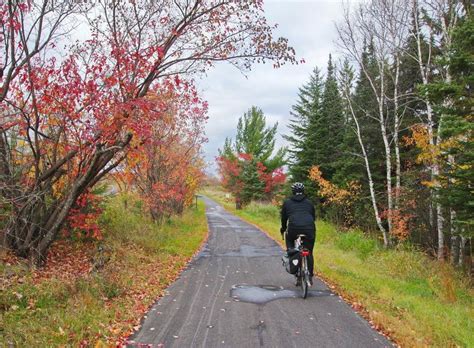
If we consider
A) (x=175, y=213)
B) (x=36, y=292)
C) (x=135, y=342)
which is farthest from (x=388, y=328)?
(x=175, y=213)

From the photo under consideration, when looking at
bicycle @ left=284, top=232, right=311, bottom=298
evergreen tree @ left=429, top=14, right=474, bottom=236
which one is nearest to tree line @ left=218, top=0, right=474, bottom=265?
evergreen tree @ left=429, top=14, right=474, bottom=236

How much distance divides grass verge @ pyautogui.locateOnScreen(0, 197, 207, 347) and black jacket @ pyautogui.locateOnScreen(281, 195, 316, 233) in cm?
290

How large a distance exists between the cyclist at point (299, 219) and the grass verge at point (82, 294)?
9.29 ft

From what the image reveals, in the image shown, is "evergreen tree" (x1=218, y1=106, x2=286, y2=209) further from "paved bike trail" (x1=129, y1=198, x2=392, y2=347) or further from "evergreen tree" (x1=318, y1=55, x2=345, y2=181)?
"paved bike trail" (x1=129, y1=198, x2=392, y2=347)

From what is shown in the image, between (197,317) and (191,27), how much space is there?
760 centimetres

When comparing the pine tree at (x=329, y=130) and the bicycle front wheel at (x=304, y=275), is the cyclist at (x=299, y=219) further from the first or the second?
the pine tree at (x=329, y=130)

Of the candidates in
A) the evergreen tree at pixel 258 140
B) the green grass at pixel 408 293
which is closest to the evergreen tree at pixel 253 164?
the evergreen tree at pixel 258 140

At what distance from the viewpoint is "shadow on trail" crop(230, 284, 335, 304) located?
7.12 metres

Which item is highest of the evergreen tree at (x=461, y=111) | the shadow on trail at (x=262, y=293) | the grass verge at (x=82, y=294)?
the evergreen tree at (x=461, y=111)

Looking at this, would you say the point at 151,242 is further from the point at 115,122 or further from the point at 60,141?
the point at 115,122

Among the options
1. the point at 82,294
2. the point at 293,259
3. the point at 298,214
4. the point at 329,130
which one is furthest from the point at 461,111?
the point at 329,130

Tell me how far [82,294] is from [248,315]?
2806 mm

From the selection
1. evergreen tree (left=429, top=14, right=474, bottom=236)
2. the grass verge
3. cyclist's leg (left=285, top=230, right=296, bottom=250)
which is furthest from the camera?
evergreen tree (left=429, top=14, right=474, bottom=236)

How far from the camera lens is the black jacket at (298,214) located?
304 inches
